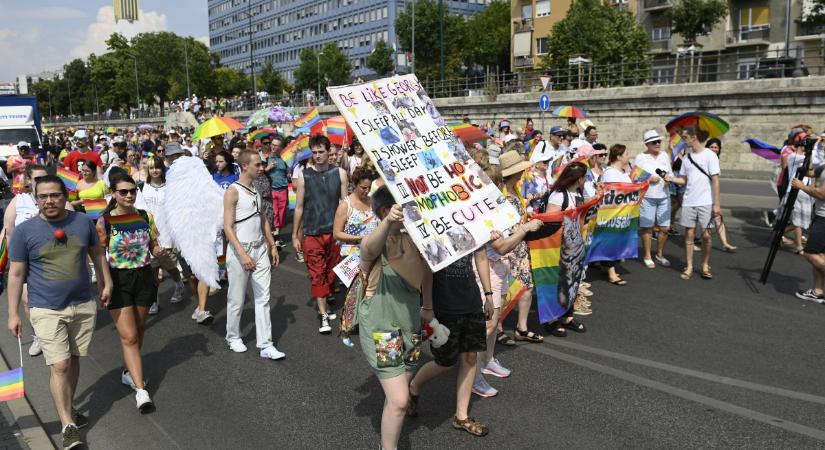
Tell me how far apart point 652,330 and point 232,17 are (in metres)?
136

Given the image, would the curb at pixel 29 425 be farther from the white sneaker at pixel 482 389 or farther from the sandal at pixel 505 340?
the sandal at pixel 505 340

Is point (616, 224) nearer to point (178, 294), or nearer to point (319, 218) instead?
point (319, 218)

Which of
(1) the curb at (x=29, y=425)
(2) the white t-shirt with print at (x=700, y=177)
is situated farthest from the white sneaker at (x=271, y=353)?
(2) the white t-shirt with print at (x=700, y=177)

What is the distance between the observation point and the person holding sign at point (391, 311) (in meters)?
3.50

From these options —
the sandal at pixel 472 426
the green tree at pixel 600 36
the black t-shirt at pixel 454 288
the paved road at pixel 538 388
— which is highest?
Result: the green tree at pixel 600 36

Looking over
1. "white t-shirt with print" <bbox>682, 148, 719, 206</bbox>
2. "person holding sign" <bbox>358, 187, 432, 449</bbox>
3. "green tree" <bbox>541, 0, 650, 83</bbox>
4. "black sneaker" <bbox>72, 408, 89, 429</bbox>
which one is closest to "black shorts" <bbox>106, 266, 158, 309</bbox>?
"black sneaker" <bbox>72, 408, 89, 429</bbox>

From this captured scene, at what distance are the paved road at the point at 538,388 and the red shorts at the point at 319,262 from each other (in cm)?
46

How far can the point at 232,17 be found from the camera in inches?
5113

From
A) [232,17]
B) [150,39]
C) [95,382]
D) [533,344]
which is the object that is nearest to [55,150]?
[95,382]

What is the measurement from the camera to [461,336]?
156 inches

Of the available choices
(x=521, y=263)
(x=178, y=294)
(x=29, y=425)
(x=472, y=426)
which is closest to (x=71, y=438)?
(x=29, y=425)

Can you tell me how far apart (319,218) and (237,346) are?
1502 mm

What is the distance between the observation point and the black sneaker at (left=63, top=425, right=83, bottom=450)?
411 cm

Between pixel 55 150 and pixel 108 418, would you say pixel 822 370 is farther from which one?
pixel 55 150
